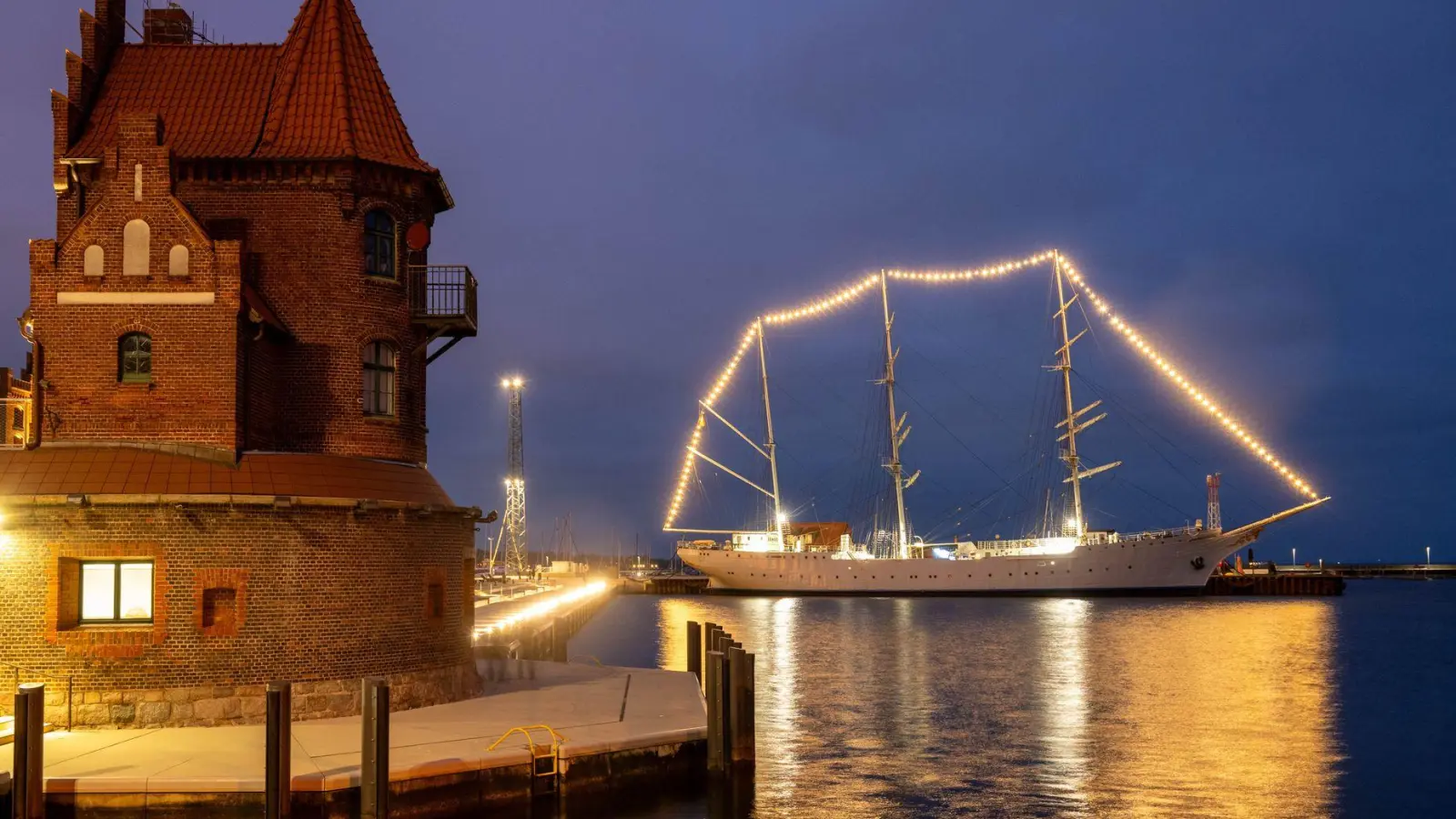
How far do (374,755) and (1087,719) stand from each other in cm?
2276

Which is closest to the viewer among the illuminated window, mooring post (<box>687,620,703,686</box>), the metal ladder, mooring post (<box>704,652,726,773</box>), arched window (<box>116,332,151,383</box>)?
the metal ladder

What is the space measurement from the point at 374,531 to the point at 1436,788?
70.8ft

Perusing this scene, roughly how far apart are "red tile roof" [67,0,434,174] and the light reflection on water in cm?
1440

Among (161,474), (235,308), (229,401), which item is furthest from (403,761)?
(235,308)

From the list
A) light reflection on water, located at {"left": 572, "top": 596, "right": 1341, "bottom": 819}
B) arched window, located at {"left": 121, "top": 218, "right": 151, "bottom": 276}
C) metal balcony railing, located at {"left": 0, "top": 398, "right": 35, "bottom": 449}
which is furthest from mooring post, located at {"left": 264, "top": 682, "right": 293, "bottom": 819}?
arched window, located at {"left": 121, "top": 218, "right": 151, "bottom": 276}

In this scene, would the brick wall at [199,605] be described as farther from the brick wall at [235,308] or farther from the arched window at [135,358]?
the arched window at [135,358]

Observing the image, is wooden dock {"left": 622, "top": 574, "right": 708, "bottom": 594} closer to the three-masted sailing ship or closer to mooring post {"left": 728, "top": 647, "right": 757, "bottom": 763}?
the three-masted sailing ship

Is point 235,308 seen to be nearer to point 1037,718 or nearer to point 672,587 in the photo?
point 1037,718

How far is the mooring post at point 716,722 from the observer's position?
20859mm

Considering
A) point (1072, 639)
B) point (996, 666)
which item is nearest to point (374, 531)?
point (996, 666)

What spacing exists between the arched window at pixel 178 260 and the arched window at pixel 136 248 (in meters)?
0.36

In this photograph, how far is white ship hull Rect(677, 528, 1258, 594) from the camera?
11181cm

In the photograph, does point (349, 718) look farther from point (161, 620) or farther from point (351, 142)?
point (351, 142)

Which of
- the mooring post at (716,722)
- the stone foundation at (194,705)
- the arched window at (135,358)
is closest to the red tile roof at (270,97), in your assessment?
the arched window at (135,358)
